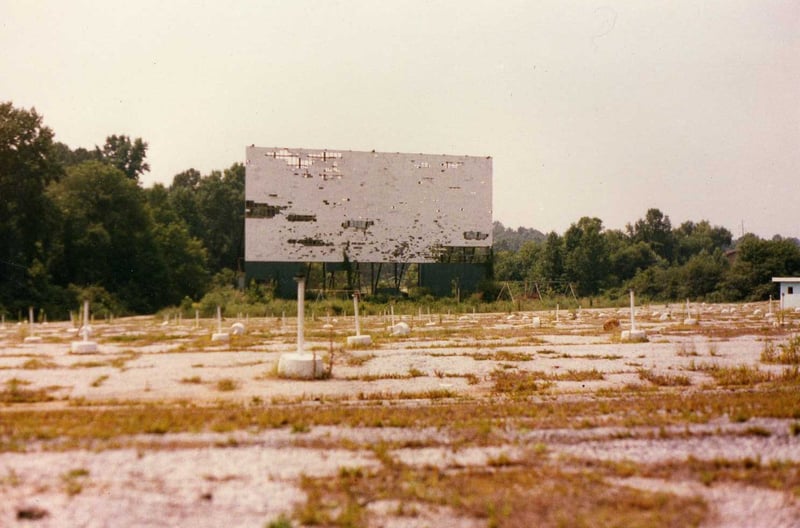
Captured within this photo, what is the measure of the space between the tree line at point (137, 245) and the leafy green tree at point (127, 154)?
10cm

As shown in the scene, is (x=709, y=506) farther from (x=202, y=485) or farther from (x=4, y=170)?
(x=4, y=170)

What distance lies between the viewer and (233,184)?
75.0 m

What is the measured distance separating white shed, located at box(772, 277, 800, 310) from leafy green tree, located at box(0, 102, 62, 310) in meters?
46.1

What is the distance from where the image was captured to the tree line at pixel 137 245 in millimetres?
34375

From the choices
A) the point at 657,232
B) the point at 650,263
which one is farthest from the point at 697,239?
the point at 650,263

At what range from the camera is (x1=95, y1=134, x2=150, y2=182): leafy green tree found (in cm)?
6848

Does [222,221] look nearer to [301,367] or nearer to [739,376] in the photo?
[301,367]

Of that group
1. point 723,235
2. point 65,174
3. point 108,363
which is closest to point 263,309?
point 65,174

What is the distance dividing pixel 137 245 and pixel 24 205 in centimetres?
832

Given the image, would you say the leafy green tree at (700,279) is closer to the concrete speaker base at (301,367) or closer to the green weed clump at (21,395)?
the concrete speaker base at (301,367)

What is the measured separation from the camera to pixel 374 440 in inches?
280

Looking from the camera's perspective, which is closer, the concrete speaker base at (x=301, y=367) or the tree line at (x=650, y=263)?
the concrete speaker base at (x=301, y=367)

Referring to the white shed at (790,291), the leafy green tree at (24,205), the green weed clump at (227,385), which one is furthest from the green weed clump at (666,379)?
the white shed at (790,291)

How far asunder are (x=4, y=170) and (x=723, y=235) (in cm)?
12784
